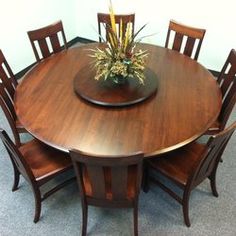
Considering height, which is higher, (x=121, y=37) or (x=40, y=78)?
(x=121, y=37)

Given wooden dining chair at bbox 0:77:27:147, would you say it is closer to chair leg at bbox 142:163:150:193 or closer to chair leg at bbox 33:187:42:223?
chair leg at bbox 33:187:42:223

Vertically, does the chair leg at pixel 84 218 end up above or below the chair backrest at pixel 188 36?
below

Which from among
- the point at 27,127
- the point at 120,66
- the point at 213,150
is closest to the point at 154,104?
the point at 120,66

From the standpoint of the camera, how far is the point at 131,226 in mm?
1987

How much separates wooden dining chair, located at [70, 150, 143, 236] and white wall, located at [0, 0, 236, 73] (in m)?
2.44

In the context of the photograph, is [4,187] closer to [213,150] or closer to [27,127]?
[27,127]

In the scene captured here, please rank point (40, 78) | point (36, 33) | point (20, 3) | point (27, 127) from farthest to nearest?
point (20, 3), point (36, 33), point (40, 78), point (27, 127)

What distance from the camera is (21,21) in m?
3.46

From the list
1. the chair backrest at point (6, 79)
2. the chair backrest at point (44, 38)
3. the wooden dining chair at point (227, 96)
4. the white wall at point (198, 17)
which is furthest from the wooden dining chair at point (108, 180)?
the white wall at point (198, 17)

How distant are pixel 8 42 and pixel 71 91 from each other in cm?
184

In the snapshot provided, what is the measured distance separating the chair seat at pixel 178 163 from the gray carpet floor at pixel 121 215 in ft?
1.40

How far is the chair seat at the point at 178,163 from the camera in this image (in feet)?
5.96

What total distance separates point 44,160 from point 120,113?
65cm

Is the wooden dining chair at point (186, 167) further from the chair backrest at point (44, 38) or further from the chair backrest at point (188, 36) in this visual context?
the chair backrest at point (44, 38)
